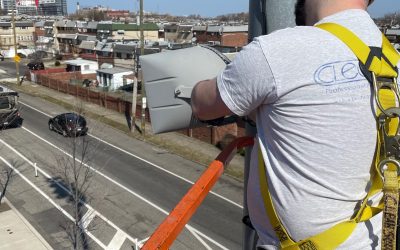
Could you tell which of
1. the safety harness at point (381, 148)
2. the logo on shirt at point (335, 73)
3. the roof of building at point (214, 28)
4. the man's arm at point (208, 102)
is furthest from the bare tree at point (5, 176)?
the roof of building at point (214, 28)

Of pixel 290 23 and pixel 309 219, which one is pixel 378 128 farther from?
pixel 290 23

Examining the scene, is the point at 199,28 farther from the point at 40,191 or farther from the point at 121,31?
the point at 40,191

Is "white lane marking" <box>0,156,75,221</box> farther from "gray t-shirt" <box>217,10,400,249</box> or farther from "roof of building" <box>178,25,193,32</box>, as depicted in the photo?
"roof of building" <box>178,25,193,32</box>

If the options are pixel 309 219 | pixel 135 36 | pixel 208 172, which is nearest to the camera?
Answer: pixel 309 219

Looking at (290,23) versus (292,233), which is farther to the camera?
(290,23)

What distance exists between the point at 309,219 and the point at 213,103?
0.58m

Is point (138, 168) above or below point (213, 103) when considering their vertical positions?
below

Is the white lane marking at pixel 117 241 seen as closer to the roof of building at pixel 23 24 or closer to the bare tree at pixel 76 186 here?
the bare tree at pixel 76 186

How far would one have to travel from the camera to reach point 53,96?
118ft

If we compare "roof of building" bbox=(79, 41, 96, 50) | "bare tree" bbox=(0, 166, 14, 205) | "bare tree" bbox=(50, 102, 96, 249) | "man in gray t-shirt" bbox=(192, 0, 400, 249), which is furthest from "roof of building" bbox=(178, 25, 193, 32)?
"man in gray t-shirt" bbox=(192, 0, 400, 249)

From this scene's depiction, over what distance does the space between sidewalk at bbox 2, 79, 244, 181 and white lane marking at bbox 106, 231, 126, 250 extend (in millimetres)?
5760

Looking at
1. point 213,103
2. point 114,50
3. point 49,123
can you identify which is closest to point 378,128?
point 213,103

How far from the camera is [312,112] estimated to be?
4.89ft

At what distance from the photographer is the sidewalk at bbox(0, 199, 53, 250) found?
12.2 meters
